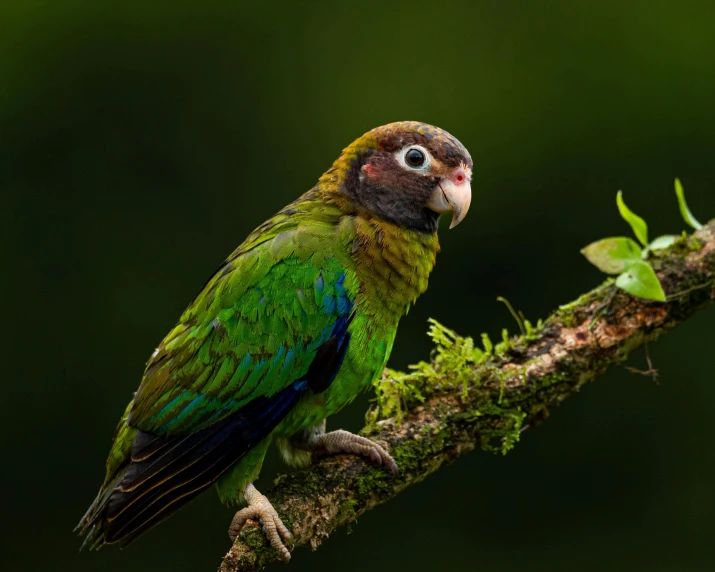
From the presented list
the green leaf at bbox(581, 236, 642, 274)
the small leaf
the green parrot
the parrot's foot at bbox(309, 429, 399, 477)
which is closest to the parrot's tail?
the green parrot

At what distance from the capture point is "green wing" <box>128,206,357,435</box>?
364 centimetres

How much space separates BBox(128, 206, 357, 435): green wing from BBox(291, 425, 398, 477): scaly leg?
1.13 feet

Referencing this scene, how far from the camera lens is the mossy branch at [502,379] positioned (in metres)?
3.78

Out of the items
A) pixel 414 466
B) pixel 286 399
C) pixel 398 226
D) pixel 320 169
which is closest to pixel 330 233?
pixel 398 226

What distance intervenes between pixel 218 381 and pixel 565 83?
4.74 m

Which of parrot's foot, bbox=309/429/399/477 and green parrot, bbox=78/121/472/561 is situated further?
parrot's foot, bbox=309/429/399/477

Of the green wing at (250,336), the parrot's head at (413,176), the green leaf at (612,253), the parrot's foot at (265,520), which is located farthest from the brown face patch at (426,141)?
the parrot's foot at (265,520)

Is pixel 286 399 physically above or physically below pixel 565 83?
below

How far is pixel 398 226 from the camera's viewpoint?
397cm

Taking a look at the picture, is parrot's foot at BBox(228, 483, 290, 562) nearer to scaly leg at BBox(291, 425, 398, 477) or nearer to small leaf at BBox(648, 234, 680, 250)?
scaly leg at BBox(291, 425, 398, 477)

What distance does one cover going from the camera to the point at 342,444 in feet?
12.6

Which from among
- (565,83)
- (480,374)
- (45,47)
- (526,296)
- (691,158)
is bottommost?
(526,296)

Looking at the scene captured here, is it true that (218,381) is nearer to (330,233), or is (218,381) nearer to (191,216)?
(330,233)

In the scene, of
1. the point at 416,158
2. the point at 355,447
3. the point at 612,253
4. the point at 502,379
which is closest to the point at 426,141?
the point at 416,158
